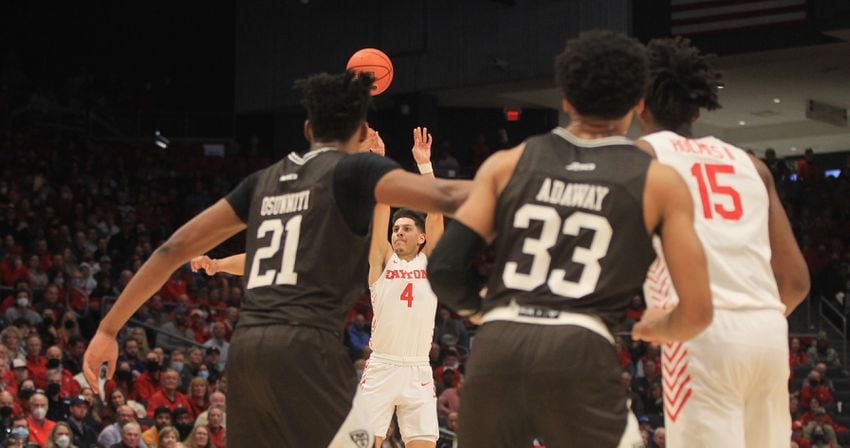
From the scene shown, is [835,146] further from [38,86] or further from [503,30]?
[38,86]

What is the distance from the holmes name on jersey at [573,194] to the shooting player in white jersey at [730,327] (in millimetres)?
741

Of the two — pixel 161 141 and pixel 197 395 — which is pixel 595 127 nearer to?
pixel 197 395

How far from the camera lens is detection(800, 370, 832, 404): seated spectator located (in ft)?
64.1

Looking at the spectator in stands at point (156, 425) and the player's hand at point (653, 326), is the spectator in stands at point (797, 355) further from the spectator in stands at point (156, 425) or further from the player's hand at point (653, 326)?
the player's hand at point (653, 326)

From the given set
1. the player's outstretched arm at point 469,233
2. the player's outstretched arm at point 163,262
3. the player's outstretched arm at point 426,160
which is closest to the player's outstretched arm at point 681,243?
the player's outstretched arm at point 469,233

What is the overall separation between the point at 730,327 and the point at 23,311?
13.4m

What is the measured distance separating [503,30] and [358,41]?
3.84 metres

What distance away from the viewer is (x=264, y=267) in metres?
4.67

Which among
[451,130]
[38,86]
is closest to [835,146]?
[451,130]

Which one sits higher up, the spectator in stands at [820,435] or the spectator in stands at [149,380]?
the spectator in stands at [149,380]

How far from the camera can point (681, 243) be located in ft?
12.8

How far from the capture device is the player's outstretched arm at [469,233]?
4035mm

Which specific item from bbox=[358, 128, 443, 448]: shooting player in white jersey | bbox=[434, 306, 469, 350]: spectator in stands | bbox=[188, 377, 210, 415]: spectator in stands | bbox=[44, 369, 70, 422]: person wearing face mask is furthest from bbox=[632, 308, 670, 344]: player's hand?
bbox=[434, 306, 469, 350]: spectator in stands

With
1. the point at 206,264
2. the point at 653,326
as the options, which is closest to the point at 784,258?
the point at 653,326
